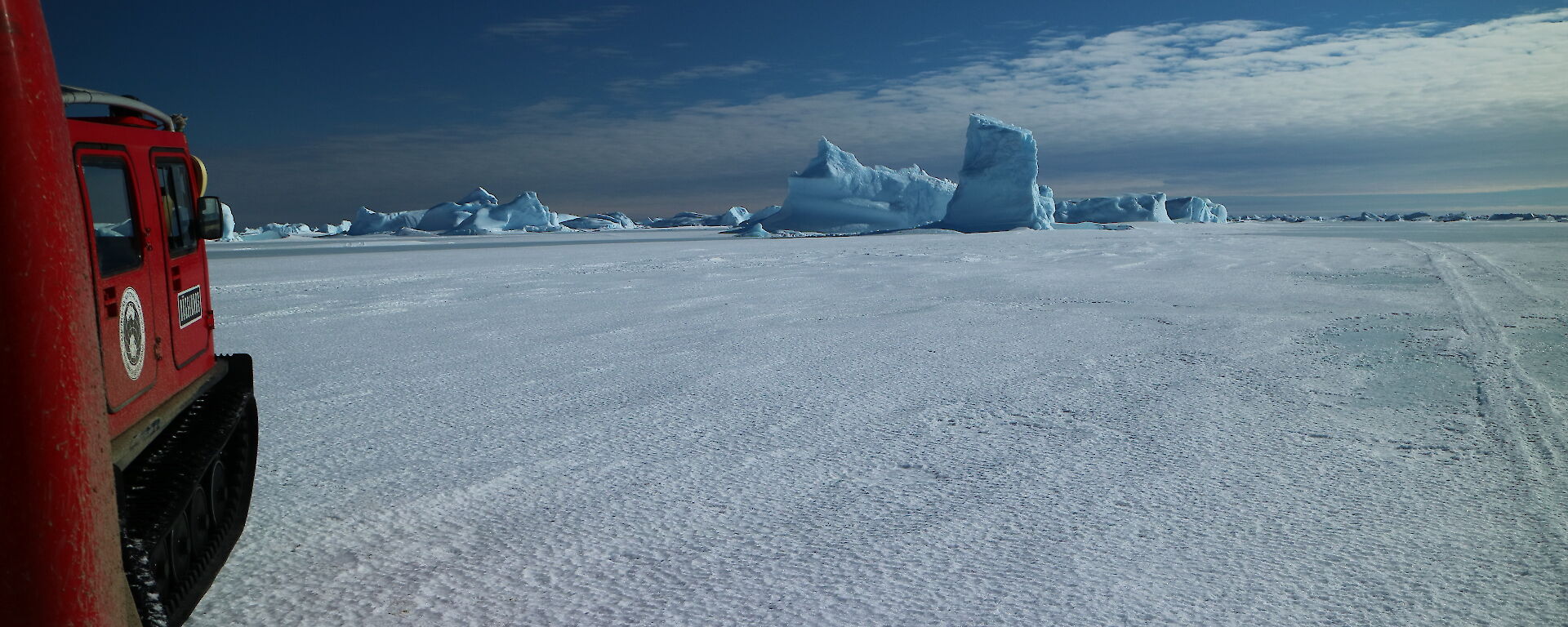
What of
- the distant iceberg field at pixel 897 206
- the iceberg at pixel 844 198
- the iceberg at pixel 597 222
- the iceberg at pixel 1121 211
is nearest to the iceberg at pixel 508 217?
the distant iceberg field at pixel 897 206

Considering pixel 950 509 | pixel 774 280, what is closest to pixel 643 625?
pixel 950 509

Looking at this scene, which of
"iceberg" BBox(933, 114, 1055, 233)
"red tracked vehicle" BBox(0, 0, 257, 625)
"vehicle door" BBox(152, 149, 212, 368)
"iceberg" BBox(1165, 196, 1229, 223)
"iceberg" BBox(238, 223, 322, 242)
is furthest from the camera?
"iceberg" BBox(1165, 196, 1229, 223)

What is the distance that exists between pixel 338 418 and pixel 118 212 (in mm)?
1876

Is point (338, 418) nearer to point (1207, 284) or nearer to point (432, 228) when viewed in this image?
point (1207, 284)

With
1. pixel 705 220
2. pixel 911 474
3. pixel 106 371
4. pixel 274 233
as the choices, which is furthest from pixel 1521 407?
pixel 705 220

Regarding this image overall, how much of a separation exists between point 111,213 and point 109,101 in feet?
0.98

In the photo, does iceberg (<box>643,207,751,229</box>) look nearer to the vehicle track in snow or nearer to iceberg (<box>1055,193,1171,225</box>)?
iceberg (<box>1055,193,1171,225</box>)

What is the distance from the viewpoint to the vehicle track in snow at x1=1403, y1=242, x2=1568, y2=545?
9.69 feet

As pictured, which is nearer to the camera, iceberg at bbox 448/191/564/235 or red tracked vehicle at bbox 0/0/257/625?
red tracked vehicle at bbox 0/0/257/625

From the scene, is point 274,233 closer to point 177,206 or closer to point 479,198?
point 479,198

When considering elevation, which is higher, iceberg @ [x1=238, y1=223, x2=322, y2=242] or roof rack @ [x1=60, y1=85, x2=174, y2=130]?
roof rack @ [x1=60, y1=85, x2=174, y2=130]

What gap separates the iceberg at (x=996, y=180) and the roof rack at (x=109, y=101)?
37.8 metres

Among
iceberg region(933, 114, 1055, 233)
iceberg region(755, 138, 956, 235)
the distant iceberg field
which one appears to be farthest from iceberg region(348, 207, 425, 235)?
iceberg region(933, 114, 1055, 233)

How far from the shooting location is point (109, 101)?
2.35 metres
